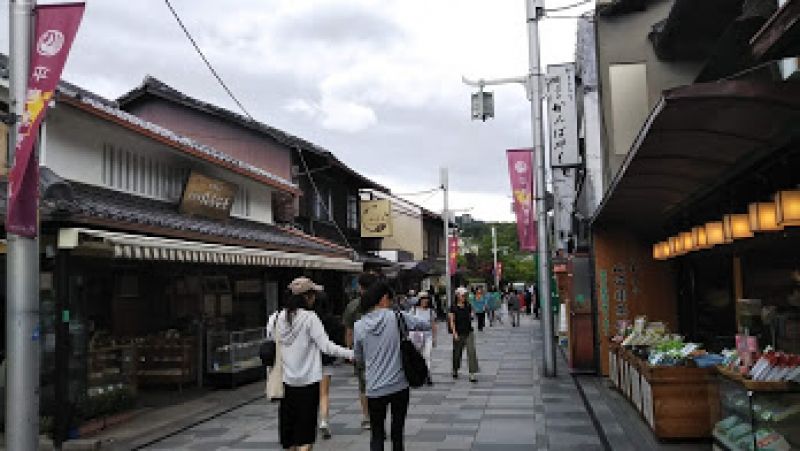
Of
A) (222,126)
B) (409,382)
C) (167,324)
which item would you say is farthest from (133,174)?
(222,126)

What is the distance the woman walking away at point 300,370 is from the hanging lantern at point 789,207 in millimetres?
4391

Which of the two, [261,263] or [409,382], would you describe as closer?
[409,382]

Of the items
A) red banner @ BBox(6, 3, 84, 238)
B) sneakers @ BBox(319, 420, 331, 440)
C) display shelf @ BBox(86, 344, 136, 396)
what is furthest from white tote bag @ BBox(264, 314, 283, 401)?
display shelf @ BBox(86, 344, 136, 396)

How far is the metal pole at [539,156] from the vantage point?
1545cm

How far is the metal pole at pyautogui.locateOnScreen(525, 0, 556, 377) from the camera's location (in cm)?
1545

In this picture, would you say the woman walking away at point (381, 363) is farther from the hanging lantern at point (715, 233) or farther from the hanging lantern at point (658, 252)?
the hanging lantern at point (658, 252)

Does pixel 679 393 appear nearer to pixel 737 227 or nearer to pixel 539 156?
pixel 737 227

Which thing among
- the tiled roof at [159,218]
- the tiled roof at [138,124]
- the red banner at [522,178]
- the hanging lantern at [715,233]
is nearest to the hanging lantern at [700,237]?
the hanging lantern at [715,233]

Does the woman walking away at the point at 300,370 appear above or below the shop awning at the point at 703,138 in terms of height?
below

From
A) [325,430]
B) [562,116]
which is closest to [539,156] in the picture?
[562,116]

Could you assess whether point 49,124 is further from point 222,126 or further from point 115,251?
point 222,126

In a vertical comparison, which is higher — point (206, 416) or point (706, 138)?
point (706, 138)

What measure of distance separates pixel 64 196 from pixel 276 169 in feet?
48.3

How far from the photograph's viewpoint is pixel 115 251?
8.89 meters
